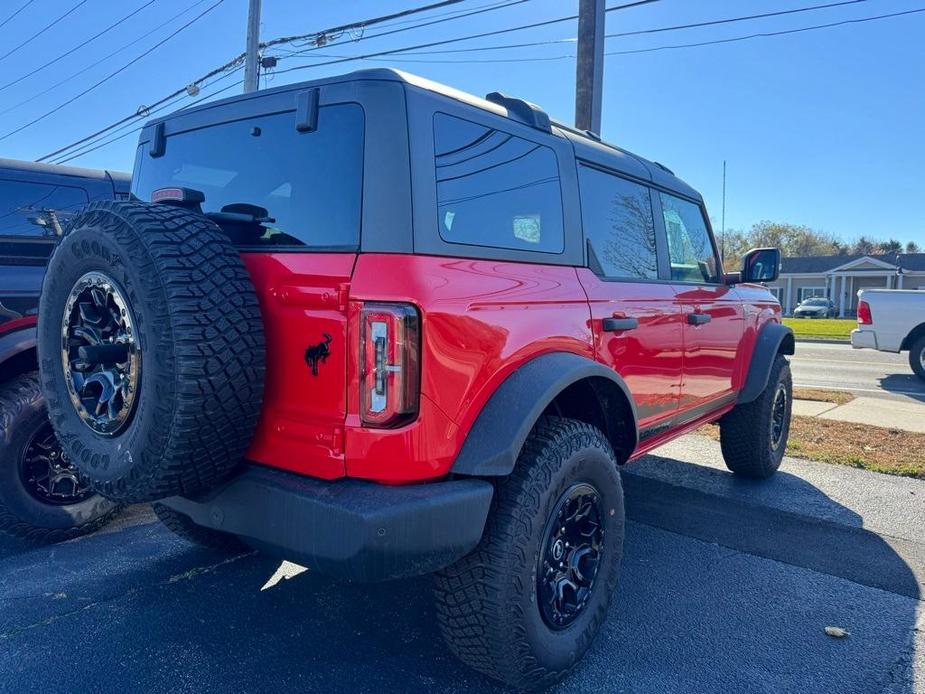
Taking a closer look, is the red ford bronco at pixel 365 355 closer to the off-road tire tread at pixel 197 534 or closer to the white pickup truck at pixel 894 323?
the off-road tire tread at pixel 197 534

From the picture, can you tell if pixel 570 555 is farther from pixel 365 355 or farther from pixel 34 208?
pixel 34 208

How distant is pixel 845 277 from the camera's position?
54.8m

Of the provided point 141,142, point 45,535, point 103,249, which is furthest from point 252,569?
point 141,142

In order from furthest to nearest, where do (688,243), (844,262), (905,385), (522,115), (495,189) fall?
(844,262) → (905,385) → (688,243) → (522,115) → (495,189)

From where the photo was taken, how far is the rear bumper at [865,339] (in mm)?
11703

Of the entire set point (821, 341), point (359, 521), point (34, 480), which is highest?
point (359, 521)

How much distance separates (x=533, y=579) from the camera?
2.30 meters

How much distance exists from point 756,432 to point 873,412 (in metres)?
3.86

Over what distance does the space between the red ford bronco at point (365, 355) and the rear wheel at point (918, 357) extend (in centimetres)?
1077

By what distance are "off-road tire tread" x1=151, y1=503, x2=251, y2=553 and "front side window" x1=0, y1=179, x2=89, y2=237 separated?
2.19 metres

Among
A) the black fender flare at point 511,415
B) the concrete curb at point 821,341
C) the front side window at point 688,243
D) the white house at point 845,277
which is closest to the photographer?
the black fender flare at point 511,415

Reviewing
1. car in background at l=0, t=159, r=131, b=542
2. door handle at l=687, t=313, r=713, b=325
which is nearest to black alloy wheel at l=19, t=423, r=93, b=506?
car in background at l=0, t=159, r=131, b=542

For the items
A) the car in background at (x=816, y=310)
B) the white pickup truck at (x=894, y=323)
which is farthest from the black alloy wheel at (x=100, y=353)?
the car in background at (x=816, y=310)

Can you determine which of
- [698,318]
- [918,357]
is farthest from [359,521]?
[918,357]
